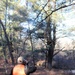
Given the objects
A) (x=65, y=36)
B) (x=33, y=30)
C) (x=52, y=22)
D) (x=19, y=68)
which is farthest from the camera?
(x=65, y=36)

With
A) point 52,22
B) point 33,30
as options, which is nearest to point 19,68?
point 33,30

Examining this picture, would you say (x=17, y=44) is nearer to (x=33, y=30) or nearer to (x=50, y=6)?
(x=33, y=30)

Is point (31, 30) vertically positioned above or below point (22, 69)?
above

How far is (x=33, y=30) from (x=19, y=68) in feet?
45.9

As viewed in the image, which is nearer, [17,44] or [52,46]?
[17,44]

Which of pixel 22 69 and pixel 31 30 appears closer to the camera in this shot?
pixel 22 69

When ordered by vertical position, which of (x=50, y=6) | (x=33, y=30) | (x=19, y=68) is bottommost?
(x=19, y=68)

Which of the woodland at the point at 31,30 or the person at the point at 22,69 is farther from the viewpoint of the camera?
the woodland at the point at 31,30

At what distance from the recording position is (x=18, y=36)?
20219 millimetres

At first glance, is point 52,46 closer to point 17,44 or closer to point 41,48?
point 41,48

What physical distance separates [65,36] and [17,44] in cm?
444

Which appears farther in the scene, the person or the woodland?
the woodland

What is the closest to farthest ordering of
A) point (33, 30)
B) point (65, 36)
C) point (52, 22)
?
point (33, 30) → point (52, 22) → point (65, 36)

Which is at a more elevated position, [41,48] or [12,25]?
[12,25]
